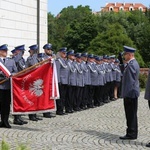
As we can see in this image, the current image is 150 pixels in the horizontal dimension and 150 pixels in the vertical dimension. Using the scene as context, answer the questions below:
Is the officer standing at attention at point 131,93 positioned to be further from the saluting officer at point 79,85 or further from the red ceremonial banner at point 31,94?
the saluting officer at point 79,85

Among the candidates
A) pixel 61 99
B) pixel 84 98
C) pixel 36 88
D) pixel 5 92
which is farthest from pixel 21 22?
pixel 36 88

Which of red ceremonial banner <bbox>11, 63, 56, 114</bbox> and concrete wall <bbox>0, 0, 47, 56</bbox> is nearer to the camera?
red ceremonial banner <bbox>11, 63, 56, 114</bbox>

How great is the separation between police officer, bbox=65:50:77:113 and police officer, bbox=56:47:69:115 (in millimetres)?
271

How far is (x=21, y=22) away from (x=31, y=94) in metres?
10.8

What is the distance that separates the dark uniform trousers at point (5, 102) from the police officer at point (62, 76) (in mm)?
2838

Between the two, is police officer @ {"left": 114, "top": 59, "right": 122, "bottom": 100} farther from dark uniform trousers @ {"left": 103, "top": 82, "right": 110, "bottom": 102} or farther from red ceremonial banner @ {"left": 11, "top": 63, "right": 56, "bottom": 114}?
red ceremonial banner @ {"left": 11, "top": 63, "right": 56, "bottom": 114}

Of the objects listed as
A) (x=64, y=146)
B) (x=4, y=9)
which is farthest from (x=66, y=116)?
(x=4, y=9)

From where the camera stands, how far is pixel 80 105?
47.9ft

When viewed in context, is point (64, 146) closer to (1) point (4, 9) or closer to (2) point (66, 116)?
(2) point (66, 116)

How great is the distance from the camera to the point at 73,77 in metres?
13.5

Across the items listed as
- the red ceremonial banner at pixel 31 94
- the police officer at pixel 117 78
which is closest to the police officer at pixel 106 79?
the police officer at pixel 117 78

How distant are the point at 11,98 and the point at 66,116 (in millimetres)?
2820

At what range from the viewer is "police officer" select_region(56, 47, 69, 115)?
12.8 meters

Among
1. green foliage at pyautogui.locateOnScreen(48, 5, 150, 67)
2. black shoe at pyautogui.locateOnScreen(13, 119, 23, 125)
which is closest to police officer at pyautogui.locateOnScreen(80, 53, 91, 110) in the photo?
black shoe at pyautogui.locateOnScreen(13, 119, 23, 125)
